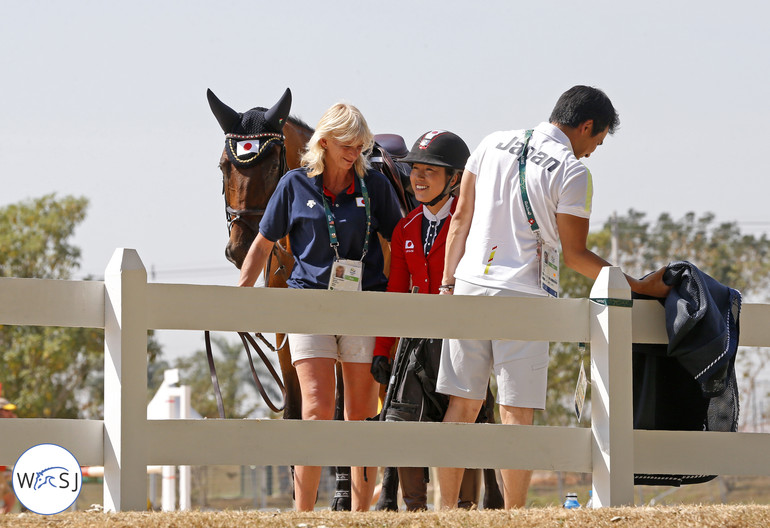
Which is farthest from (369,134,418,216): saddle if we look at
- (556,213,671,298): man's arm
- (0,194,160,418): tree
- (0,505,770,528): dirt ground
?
(0,194,160,418): tree

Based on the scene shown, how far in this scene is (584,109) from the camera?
5.55 metres

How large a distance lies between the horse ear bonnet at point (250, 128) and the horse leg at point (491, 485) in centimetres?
227

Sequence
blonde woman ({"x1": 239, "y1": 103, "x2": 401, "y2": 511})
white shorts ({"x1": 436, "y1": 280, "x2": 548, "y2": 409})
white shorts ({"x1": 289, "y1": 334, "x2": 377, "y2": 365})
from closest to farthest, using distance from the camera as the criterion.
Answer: white shorts ({"x1": 436, "y1": 280, "x2": 548, "y2": 409}), white shorts ({"x1": 289, "y1": 334, "x2": 377, "y2": 365}), blonde woman ({"x1": 239, "y1": 103, "x2": 401, "y2": 511})

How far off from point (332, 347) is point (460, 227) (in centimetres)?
87

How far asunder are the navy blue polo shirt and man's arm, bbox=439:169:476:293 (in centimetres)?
51

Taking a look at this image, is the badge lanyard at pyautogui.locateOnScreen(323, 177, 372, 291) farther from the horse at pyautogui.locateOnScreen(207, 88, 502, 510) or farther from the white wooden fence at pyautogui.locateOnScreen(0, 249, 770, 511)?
the horse at pyautogui.locateOnScreen(207, 88, 502, 510)

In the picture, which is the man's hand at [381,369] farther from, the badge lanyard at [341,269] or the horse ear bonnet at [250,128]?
the horse ear bonnet at [250,128]

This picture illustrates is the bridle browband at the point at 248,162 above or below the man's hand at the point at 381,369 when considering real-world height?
above

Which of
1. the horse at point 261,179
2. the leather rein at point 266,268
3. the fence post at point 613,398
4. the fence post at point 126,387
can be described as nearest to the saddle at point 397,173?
the horse at point 261,179

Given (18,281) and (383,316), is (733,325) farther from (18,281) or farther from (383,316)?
(18,281)

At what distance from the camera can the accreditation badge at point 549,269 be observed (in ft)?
17.6

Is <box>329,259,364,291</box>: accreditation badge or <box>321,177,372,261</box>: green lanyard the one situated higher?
<box>321,177,372,261</box>: green lanyard

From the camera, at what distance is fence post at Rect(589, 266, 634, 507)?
518 cm

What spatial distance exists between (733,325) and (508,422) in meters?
1.14
